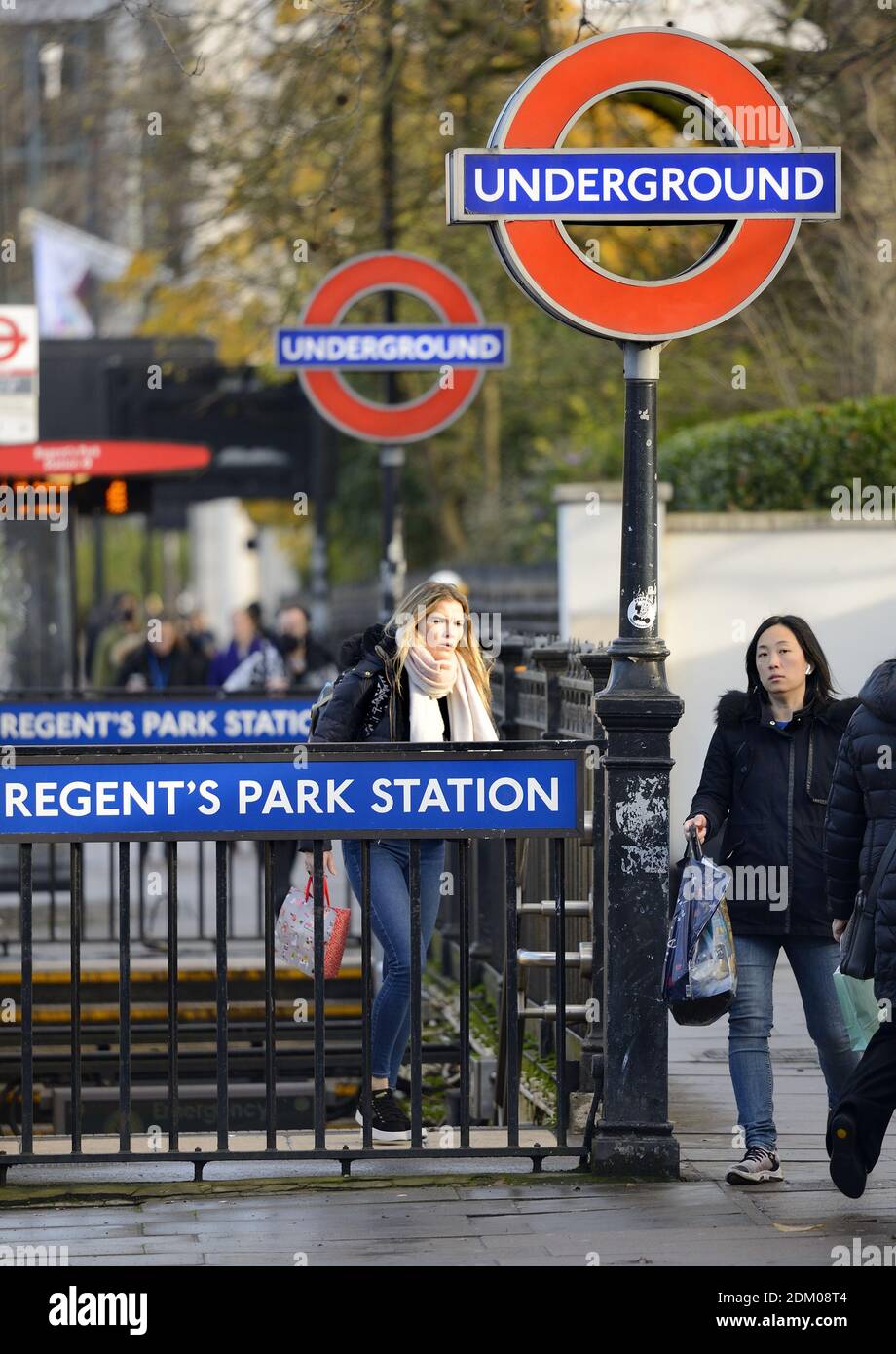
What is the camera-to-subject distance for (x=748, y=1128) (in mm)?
6281

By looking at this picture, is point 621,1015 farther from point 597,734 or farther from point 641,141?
point 641,141

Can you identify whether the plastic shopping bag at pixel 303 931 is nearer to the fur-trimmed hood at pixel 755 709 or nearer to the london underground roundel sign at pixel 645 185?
the fur-trimmed hood at pixel 755 709

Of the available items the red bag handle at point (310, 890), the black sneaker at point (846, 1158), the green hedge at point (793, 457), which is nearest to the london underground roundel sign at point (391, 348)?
the green hedge at point (793, 457)

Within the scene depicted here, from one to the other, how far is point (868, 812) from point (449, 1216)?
1560 millimetres

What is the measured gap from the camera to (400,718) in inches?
279

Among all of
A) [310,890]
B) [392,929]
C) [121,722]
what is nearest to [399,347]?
[121,722]

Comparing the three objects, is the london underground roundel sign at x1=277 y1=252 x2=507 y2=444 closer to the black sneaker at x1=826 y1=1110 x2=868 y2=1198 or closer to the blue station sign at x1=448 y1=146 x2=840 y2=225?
the blue station sign at x1=448 y1=146 x2=840 y2=225

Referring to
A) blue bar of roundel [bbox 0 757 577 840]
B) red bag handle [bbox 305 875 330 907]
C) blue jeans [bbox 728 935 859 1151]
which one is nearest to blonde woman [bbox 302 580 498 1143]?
red bag handle [bbox 305 875 330 907]

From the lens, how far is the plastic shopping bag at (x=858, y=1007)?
6.36 m

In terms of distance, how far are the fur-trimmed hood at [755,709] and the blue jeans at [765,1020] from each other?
63 centimetres

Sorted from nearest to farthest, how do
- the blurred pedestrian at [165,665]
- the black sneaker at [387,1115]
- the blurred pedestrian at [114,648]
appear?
the black sneaker at [387,1115] < the blurred pedestrian at [114,648] < the blurred pedestrian at [165,665]

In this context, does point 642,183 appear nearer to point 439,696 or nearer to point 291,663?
point 439,696
